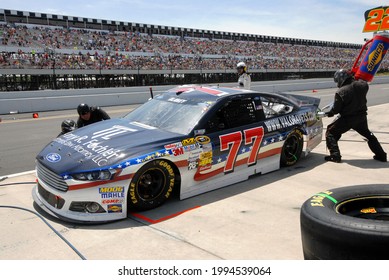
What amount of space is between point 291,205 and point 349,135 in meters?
5.37

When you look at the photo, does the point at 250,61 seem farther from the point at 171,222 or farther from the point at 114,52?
the point at 171,222

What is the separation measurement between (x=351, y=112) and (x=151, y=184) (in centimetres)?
388

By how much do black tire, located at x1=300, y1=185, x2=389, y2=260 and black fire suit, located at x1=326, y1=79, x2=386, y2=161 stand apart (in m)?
3.10

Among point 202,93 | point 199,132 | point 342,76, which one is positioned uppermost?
point 342,76

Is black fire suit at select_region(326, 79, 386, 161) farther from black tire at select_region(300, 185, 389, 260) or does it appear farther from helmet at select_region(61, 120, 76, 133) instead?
helmet at select_region(61, 120, 76, 133)

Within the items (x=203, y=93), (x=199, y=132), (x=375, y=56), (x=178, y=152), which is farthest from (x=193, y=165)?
(x=375, y=56)

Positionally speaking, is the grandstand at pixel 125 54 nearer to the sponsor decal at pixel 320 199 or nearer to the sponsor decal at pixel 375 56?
the sponsor decal at pixel 375 56

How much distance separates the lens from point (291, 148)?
595cm

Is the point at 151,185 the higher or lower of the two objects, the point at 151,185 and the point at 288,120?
the lower

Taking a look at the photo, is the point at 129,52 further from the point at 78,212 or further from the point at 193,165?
the point at 78,212

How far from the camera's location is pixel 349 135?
8.80 m

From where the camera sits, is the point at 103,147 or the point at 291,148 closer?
the point at 103,147

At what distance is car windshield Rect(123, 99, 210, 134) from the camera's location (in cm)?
459

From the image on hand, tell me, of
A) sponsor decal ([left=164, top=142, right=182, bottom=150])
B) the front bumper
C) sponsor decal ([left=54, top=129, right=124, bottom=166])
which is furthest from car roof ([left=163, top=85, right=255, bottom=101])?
the front bumper
